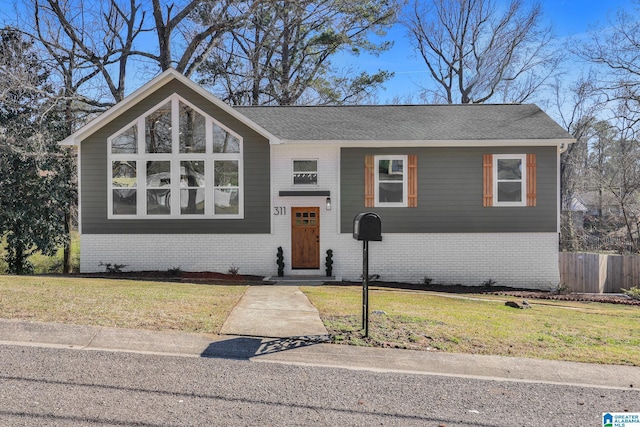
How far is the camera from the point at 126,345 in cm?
569

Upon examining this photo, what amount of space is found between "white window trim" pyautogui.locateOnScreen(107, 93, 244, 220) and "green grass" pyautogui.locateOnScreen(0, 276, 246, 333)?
15.0 feet

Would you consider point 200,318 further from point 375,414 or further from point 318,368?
point 375,414

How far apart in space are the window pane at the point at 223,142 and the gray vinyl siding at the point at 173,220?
9.1 inches

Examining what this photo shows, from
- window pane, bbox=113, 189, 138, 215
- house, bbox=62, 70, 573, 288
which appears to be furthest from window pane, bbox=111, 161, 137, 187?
window pane, bbox=113, 189, 138, 215

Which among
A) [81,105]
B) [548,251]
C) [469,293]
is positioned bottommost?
[469,293]

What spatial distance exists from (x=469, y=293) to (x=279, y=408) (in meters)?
10.1

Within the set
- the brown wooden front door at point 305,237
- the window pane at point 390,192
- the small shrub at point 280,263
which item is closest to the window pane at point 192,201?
the small shrub at point 280,263

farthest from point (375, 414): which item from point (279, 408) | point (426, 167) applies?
point (426, 167)

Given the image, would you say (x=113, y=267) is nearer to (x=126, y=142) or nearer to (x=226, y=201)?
(x=126, y=142)

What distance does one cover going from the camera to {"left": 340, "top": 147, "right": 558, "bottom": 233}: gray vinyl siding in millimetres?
14117

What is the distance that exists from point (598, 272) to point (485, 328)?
1076 cm

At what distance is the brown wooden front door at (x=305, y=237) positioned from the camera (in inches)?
565

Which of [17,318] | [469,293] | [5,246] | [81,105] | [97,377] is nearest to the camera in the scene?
[97,377]

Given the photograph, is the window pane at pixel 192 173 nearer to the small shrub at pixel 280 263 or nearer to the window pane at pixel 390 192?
the small shrub at pixel 280 263
